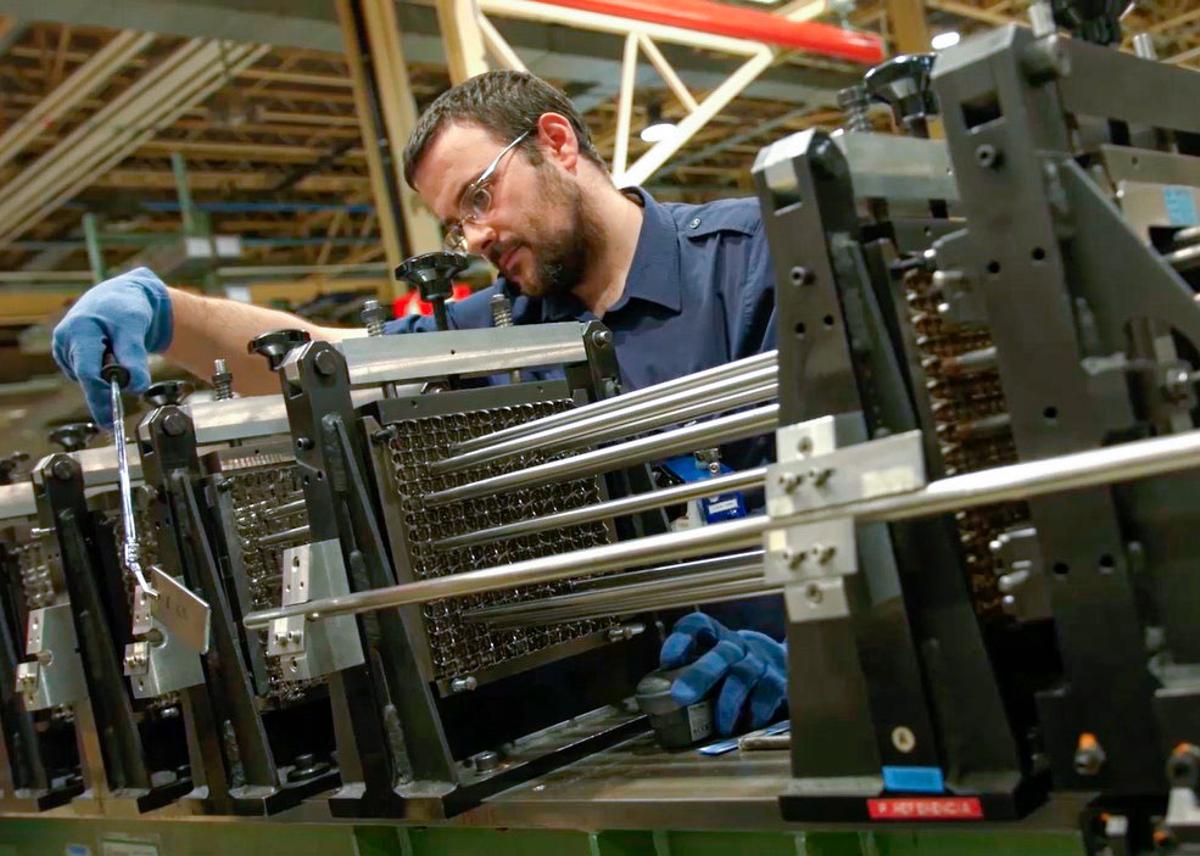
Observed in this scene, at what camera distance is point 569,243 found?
2242mm

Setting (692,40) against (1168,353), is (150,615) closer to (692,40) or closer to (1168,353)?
(1168,353)

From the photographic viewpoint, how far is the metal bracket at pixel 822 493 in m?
0.96

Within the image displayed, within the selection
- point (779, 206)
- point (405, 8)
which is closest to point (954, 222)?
point (779, 206)

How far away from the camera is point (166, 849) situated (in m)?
1.84

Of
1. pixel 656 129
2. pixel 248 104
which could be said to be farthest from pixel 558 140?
pixel 248 104

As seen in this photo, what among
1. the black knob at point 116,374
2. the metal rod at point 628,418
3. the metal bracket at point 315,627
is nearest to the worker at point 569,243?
the black knob at point 116,374

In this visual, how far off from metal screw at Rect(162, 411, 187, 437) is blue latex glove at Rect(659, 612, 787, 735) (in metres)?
0.73

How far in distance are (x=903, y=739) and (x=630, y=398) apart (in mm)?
588

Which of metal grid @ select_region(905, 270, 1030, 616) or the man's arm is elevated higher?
the man's arm

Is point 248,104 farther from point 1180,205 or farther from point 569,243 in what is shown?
point 1180,205

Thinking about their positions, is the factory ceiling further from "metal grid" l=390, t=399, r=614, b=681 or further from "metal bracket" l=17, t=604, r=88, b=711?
"metal grid" l=390, t=399, r=614, b=681

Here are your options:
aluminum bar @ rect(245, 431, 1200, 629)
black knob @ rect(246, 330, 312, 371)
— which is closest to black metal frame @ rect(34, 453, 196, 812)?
black knob @ rect(246, 330, 312, 371)

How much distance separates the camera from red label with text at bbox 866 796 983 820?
996 mm

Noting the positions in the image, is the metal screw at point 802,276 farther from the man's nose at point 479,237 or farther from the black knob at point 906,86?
the man's nose at point 479,237
